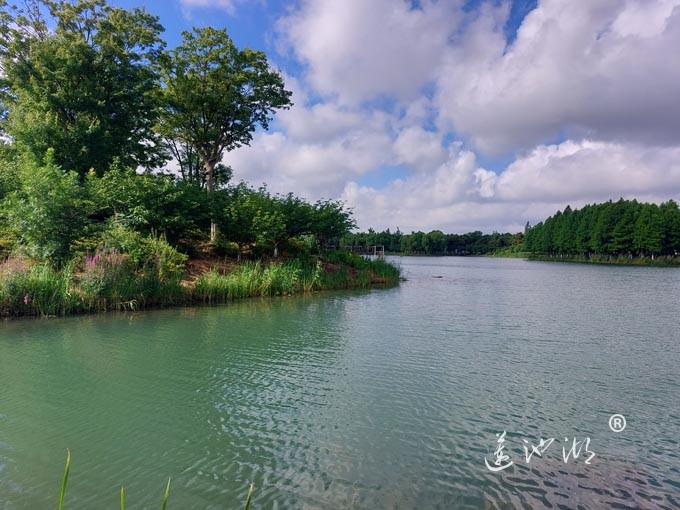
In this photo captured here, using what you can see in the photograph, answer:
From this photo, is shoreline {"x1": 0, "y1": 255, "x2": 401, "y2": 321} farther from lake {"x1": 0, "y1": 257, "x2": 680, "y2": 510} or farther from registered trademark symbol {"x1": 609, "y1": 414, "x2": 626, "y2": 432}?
registered trademark symbol {"x1": 609, "y1": 414, "x2": 626, "y2": 432}

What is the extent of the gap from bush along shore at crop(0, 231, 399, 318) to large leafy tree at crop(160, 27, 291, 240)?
6364 millimetres

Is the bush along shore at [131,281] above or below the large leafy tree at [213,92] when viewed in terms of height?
below

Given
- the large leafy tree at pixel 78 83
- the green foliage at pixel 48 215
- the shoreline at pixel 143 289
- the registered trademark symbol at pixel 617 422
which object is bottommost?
the registered trademark symbol at pixel 617 422

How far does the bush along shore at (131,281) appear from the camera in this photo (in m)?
13.4

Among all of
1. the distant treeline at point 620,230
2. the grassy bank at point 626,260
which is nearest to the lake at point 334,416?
the grassy bank at point 626,260

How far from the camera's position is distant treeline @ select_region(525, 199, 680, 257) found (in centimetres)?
7800

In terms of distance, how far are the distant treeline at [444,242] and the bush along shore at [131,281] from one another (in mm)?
138256

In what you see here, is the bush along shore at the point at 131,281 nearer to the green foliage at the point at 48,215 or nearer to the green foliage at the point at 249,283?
the green foliage at the point at 249,283

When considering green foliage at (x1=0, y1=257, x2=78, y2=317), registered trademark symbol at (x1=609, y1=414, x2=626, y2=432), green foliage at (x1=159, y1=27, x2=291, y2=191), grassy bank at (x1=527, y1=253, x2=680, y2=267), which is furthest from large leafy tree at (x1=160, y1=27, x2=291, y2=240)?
grassy bank at (x1=527, y1=253, x2=680, y2=267)

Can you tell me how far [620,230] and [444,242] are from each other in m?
92.8

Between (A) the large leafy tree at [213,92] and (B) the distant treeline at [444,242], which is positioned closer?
(A) the large leafy tree at [213,92]

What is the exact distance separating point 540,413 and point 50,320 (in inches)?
558

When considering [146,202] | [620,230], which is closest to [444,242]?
[620,230]

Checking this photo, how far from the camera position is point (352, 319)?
14539mm
